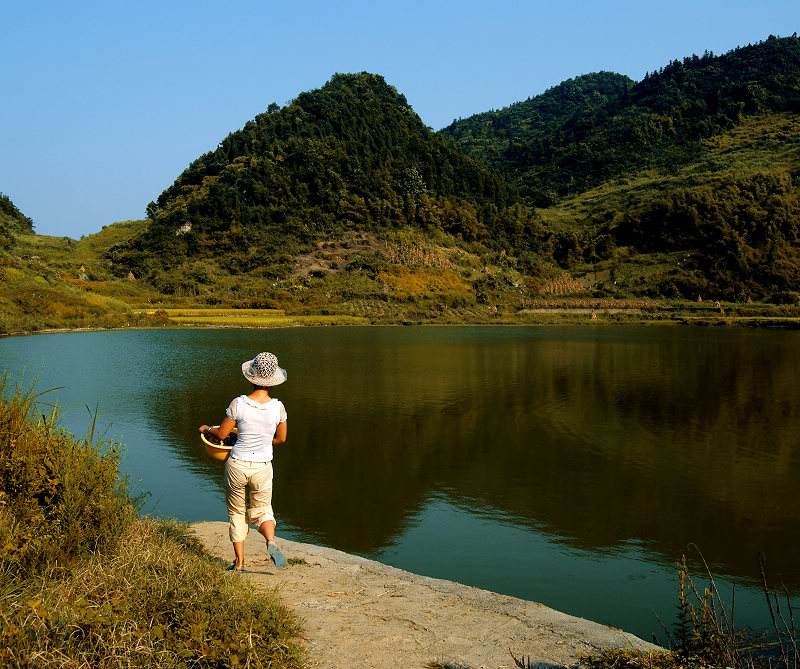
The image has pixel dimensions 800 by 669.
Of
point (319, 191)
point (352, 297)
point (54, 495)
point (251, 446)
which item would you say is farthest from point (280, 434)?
point (319, 191)

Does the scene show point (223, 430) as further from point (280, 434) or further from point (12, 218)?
point (12, 218)

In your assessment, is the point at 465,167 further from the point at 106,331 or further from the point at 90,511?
the point at 90,511

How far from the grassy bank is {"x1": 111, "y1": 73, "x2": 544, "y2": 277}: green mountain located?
85.9 m

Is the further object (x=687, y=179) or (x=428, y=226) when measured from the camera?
(x=687, y=179)

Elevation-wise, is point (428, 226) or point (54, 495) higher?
point (428, 226)

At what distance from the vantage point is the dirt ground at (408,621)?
504 cm

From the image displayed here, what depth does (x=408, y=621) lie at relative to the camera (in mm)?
5746

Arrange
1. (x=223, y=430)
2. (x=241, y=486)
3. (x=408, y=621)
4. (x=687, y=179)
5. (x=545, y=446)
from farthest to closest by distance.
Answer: (x=687, y=179), (x=545, y=446), (x=241, y=486), (x=223, y=430), (x=408, y=621)

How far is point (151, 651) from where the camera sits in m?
4.22

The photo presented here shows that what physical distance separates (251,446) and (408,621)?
7.17ft

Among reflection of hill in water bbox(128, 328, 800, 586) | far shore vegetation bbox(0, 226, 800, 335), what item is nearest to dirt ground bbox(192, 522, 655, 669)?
reflection of hill in water bbox(128, 328, 800, 586)

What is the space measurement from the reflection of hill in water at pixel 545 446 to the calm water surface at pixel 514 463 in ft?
0.21

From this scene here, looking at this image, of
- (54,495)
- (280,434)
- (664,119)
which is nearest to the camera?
(54,495)

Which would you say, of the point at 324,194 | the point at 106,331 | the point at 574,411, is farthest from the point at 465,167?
the point at 574,411
